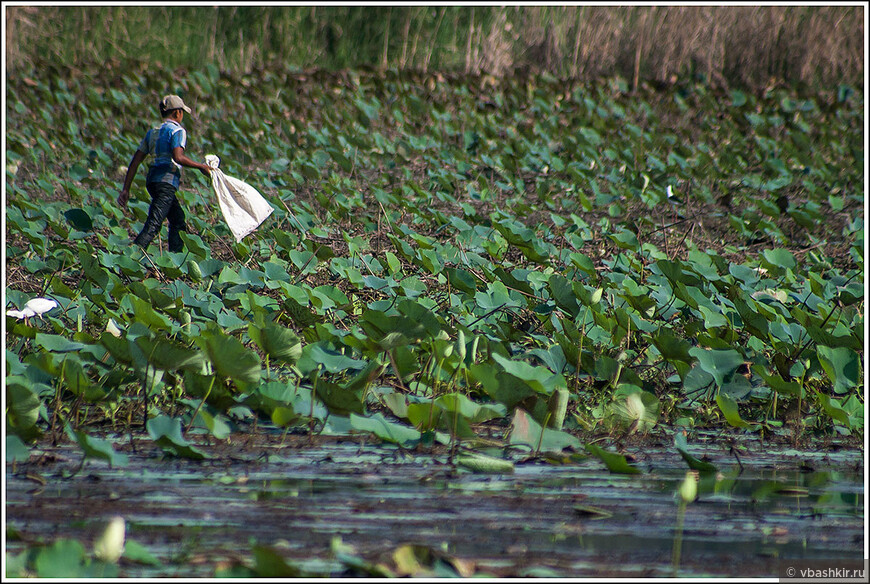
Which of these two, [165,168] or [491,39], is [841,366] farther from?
[491,39]

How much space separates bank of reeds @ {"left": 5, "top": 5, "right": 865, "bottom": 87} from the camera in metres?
11.5

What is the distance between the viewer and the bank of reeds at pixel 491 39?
11.5 m

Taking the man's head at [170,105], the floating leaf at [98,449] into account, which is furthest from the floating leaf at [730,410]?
the man's head at [170,105]

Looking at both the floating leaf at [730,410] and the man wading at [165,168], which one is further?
the man wading at [165,168]

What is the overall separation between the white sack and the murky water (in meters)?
2.36

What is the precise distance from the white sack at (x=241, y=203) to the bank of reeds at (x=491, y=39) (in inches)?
275

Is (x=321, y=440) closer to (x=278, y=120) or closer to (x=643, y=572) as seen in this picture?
(x=643, y=572)

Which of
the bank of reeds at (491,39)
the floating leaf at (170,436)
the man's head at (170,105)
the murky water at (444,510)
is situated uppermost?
the bank of reeds at (491,39)

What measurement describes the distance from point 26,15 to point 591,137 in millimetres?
6917

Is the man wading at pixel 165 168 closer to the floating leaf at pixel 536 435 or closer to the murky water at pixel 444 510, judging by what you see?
the murky water at pixel 444 510

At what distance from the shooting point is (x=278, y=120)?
902cm

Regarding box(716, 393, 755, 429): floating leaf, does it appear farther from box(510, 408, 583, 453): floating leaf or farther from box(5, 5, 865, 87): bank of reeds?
box(5, 5, 865, 87): bank of reeds

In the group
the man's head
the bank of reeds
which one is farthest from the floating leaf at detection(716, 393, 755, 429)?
the bank of reeds

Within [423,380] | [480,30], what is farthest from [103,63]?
[423,380]
